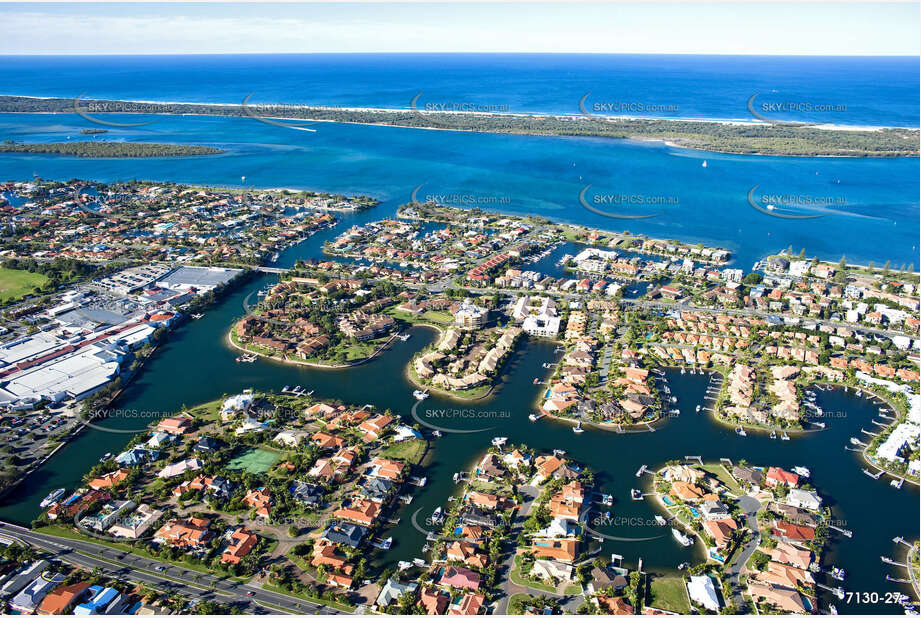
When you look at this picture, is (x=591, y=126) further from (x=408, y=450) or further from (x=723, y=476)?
(x=408, y=450)

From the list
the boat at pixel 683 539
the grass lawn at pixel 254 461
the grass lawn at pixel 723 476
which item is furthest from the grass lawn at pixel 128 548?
the grass lawn at pixel 723 476

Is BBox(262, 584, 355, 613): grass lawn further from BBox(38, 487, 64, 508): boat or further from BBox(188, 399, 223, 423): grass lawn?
BBox(188, 399, 223, 423): grass lawn

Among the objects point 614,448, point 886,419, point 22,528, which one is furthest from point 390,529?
point 886,419

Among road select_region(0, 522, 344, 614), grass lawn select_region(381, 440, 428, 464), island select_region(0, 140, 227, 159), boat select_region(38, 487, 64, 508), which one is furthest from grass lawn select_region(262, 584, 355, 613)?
island select_region(0, 140, 227, 159)

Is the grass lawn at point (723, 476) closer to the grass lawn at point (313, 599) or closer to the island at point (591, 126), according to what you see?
the grass lawn at point (313, 599)

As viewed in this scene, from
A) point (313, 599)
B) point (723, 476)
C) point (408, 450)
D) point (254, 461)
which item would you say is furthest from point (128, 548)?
point (723, 476)

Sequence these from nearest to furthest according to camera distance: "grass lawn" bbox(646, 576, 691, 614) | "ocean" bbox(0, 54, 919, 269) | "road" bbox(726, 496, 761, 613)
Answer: "grass lawn" bbox(646, 576, 691, 614)
"road" bbox(726, 496, 761, 613)
"ocean" bbox(0, 54, 919, 269)

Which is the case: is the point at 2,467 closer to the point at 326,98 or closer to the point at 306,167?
the point at 306,167
